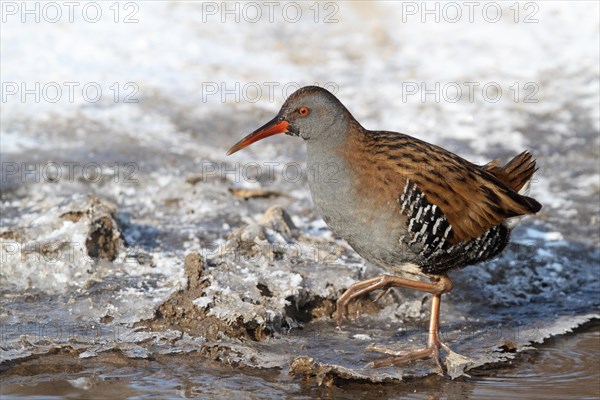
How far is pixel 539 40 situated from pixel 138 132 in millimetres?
4924

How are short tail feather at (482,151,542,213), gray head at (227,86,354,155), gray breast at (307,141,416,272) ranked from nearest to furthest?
gray breast at (307,141,416,272) < gray head at (227,86,354,155) < short tail feather at (482,151,542,213)

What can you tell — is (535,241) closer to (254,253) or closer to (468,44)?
(254,253)

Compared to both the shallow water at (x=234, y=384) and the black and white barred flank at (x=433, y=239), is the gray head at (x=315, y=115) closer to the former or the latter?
the black and white barred flank at (x=433, y=239)

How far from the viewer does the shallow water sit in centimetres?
471


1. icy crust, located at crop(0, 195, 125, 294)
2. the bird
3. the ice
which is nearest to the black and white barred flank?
the bird

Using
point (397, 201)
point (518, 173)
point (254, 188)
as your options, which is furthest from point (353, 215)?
point (254, 188)

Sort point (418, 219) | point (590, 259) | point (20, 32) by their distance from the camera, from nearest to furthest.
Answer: point (418, 219)
point (590, 259)
point (20, 32)

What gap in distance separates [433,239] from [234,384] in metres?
1.34

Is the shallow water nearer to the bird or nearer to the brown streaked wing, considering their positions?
the bird

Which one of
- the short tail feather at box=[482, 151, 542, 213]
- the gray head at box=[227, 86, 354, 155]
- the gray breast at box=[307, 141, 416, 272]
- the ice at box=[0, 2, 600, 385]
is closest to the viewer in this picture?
the gray breast at box=[307, 141, 416, 272]

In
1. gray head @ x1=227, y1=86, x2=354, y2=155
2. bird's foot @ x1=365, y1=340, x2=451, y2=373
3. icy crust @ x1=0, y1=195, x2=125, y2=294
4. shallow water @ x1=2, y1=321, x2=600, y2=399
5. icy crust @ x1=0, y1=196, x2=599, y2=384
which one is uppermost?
gray head @ x1=227, y1=86, x2=354, y2=155

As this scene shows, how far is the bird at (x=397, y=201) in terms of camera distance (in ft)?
16.8

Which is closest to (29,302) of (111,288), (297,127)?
(111,288)

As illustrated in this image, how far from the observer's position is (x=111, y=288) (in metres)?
5.84
